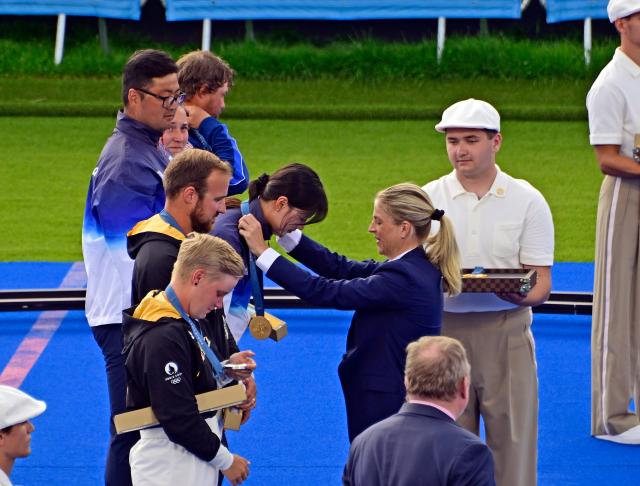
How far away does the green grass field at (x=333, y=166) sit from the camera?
40.8ft

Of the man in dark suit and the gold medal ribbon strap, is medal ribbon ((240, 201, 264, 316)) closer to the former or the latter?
the gold medal ribbon strap

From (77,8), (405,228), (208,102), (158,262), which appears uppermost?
(77,8)

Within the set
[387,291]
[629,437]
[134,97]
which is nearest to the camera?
[387,291]

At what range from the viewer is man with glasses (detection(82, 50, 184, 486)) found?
629 centimetres

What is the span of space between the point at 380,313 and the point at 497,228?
2.84 feet

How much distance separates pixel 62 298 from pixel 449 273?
4.98 m

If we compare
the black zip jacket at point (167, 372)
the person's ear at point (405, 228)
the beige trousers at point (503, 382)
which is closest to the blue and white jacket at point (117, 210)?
the black zip jacket at point (167, 372)

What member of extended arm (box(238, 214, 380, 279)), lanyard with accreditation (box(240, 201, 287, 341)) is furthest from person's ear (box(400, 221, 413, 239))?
lanyard with accreditation (box(240, 201, 287, 341))

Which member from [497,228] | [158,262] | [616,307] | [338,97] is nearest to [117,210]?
[158,262]

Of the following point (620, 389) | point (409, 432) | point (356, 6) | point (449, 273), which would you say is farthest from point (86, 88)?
point (409, 432)

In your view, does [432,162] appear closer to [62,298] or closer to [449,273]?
[62,298]

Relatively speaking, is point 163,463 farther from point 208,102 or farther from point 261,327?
point 208,102

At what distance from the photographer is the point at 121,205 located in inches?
248

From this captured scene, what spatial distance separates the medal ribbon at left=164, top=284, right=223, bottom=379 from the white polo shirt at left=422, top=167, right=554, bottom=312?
1.50 meters
